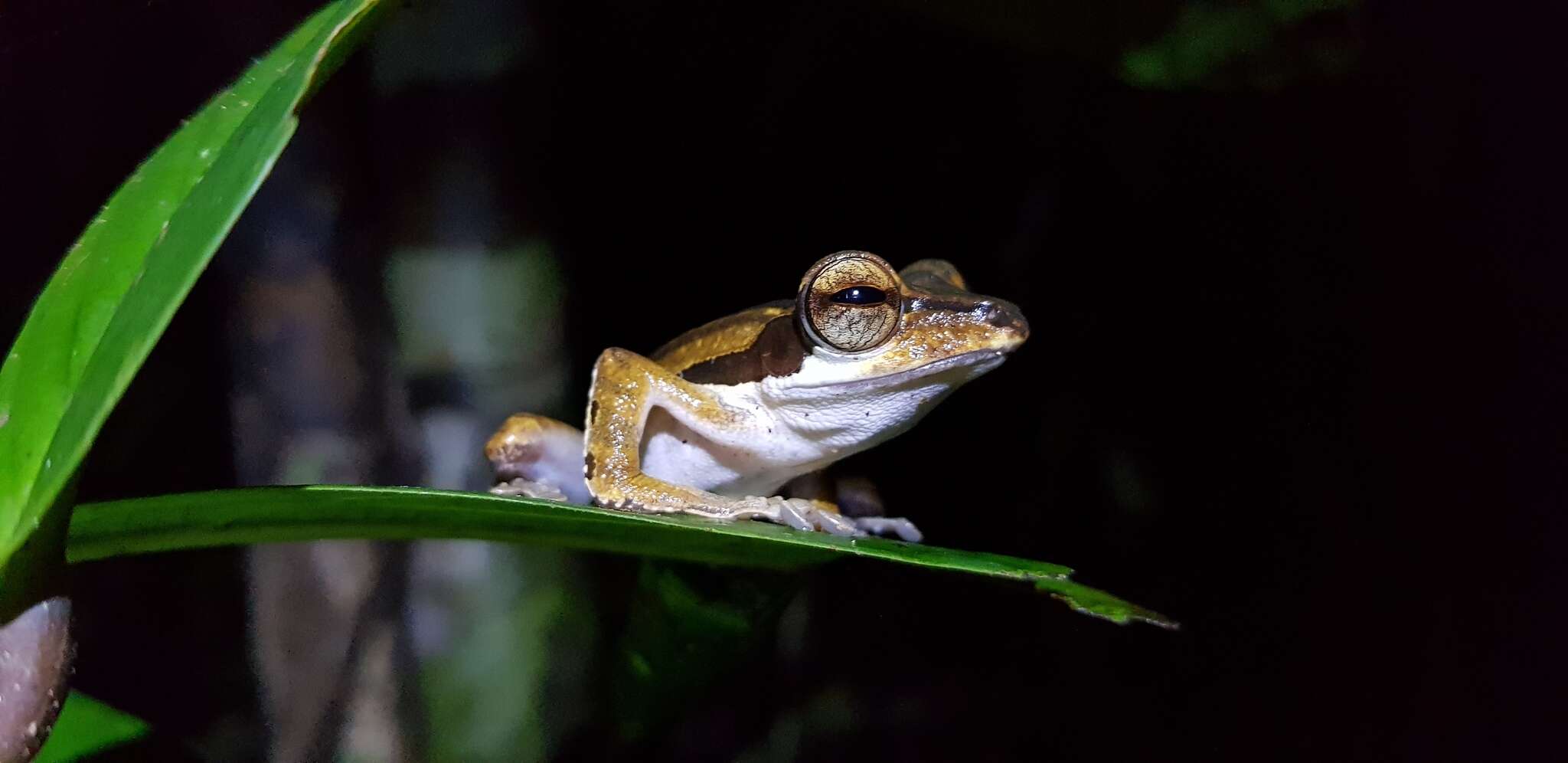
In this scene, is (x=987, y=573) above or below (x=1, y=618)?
above

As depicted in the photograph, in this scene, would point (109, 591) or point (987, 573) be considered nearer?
point (987, 573)

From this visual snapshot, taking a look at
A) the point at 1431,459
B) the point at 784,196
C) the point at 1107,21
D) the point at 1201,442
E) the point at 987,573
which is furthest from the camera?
the point at 784,196

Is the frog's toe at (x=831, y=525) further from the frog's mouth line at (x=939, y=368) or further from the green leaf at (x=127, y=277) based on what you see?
the green leaf at (x=127, y=277)

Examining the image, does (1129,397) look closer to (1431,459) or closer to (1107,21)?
(1431,459)

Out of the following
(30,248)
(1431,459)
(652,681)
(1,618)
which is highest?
(1431,459)

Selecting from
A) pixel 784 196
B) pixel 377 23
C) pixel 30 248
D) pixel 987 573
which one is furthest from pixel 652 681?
pixel 30 248

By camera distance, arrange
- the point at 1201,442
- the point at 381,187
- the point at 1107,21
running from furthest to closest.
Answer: the point at 381,187, the point at 1201,442, the point at 1107,21
